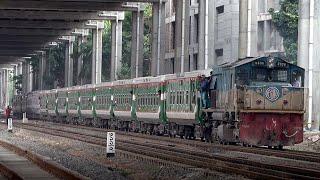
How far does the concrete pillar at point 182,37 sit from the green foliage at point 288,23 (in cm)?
967

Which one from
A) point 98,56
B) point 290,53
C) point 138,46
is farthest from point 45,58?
point 290,53

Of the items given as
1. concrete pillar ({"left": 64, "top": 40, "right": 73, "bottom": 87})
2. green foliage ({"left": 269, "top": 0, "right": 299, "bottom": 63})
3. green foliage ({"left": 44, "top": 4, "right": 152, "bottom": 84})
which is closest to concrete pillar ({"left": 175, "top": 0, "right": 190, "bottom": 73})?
green foliage ({"left": 269, "top": 0, "right": 299, "bottom": 63})

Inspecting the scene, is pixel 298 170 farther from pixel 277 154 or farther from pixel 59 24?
pixel 59 24

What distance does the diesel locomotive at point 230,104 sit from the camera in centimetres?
2847

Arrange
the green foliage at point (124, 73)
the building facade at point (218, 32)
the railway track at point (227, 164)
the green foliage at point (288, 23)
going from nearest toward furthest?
the railway track at point (227, 164)
the building facade at point (218, 32)
the green foliage at point (288, 23)
the green foliage at point (124, 73)

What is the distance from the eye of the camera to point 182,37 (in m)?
67.7

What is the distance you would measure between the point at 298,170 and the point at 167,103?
2209 centimetres

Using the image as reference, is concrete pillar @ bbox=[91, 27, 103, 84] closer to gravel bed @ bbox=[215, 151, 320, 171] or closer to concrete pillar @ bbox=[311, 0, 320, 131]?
concrete pillar @ bbox=[311, 0, 320, 131]

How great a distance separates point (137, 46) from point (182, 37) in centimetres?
1532

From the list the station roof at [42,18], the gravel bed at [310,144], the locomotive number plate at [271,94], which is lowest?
the gravel bed at [310,144]

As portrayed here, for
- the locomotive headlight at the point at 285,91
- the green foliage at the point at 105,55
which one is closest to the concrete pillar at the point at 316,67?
the locomotive headlight at the point at 285,91

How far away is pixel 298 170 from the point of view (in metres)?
19.1

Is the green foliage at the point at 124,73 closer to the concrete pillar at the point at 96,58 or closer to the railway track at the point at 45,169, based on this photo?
the concrete pillar at the point at 96,58

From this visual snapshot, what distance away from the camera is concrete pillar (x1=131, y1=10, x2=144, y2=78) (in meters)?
81.0
